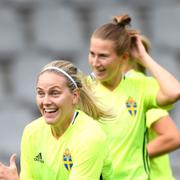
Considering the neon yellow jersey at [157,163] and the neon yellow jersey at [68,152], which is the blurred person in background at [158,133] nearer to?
the neon yellow jersey at [157,163]

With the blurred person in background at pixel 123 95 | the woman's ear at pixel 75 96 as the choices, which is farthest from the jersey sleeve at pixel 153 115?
the woman's ear at pixel 75 96

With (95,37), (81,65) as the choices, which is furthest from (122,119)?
(81,65)

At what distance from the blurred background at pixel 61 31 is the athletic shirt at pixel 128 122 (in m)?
3.58

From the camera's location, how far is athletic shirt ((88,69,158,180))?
15.7 ft

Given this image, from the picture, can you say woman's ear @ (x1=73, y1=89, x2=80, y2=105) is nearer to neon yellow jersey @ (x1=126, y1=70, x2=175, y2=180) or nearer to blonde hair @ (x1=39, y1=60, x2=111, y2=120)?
blonde hair @ (x1=39, y1=60, x2=111, y2=120)

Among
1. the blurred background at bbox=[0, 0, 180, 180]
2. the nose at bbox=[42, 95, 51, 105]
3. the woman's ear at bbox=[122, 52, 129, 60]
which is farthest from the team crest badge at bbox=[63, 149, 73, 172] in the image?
the blurred background at bbox=[0, 0, 180, 180]

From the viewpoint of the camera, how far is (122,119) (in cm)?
484

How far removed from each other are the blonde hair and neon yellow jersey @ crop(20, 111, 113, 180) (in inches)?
4.9

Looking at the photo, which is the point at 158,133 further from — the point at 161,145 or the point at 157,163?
the point at 157,163

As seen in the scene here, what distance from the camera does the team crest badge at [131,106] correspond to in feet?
16.1

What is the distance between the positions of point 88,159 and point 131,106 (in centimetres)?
89

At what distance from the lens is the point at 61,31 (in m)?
8.95

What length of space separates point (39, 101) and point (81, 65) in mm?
4384

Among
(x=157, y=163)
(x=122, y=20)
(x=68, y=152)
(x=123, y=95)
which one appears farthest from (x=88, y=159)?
(x=157, y=163)
